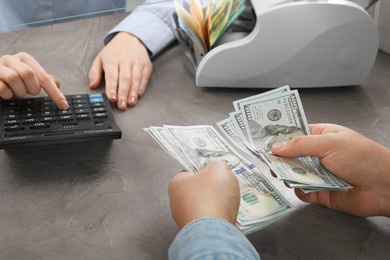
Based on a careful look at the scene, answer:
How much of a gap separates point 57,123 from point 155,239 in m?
0.29

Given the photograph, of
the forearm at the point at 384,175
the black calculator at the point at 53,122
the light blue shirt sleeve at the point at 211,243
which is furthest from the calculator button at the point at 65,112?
the forearm at the point at 384,175

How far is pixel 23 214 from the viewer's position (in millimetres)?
739

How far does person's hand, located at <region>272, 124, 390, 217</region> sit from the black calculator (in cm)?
32

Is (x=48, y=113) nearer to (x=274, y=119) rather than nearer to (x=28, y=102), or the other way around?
(x=28, y=102)

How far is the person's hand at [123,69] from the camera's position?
103 centimetres

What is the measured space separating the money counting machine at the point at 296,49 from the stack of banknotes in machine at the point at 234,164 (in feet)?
0.66

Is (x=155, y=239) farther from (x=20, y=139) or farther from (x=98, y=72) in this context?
(x=98, y=72)

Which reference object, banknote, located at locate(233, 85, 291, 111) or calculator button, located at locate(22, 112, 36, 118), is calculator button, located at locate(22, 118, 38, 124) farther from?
banknote, located at locate(233, 85, 291, 111)

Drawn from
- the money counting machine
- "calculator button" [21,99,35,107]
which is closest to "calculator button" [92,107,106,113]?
"calculator button" [21,99,35,107]

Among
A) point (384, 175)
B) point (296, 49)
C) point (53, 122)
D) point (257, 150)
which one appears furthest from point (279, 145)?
point (53, 122)

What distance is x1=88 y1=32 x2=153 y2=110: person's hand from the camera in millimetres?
1026

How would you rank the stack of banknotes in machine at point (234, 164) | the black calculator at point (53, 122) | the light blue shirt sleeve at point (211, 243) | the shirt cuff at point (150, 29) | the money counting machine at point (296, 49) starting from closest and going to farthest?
the light blue shirt sleeve at point (211, 243) < the stack of banknotes in machine at point (234, 164) < the black calculator at point (53, 122) < the money counting machine at point (296, 49) < the shirt cuff at point (150, 29)

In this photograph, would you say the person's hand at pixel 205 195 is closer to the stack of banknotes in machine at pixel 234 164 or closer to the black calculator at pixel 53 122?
the stack of banknotes in machine at pixel 234 164

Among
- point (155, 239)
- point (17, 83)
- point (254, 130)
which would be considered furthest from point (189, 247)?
point (17, 83)
